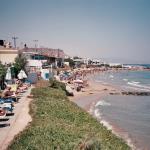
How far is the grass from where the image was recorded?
18547mm

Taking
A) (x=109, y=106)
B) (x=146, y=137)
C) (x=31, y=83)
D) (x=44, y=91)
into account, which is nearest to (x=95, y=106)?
(x=109, y=106)

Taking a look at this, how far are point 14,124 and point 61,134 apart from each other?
473cm

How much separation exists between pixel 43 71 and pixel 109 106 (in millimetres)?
21432

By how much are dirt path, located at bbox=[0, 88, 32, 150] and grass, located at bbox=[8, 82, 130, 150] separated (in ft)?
1.60

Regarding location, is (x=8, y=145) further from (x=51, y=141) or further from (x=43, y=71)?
(x=43, y=71)

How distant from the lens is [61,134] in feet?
69.2

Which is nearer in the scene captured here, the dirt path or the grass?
the grass

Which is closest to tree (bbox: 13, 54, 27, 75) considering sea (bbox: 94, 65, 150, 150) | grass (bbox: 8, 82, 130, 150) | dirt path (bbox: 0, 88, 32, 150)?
sea (bbox: 94, 65, 150, 150)

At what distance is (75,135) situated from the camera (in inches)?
839

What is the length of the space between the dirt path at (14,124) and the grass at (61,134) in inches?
19.1

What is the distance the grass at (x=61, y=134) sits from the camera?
18.5 m

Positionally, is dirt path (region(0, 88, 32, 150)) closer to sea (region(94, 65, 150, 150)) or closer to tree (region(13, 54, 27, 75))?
sea (region(94, 65, 150, 150))

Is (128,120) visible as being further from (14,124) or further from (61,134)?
(61,134)

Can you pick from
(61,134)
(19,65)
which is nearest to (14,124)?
(61,134)
